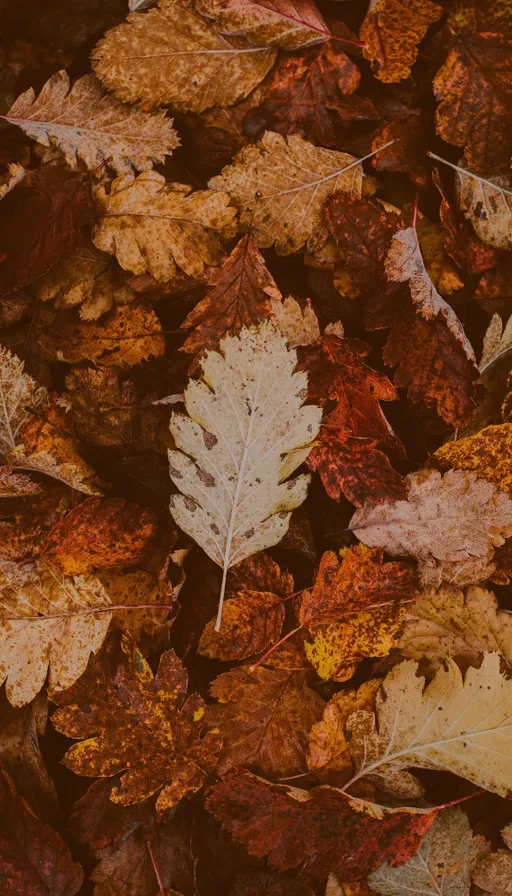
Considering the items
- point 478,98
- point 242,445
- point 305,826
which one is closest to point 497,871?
point 305,826

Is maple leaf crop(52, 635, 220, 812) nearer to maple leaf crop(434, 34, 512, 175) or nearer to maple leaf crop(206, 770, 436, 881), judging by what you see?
maple leaf crop(206, 770, 436, 881)

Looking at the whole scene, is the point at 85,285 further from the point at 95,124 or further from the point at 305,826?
the point at 305,826

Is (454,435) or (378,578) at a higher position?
(454,435)

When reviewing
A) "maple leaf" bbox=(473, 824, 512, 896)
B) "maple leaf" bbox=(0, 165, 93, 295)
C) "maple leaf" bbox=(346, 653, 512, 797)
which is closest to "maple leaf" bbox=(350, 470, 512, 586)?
"maple leaf" bbox=(346, 653, 512, 797)

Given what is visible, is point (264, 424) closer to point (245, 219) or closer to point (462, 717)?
point (245, 219)

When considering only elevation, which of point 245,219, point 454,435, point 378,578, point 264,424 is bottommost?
point 378,578

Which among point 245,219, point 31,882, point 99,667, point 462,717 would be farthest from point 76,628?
point 245,219
